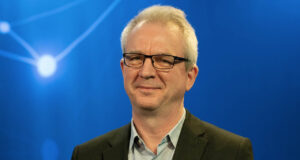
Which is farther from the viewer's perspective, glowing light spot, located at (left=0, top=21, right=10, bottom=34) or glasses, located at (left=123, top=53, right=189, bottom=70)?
glowing light spot, located at (left=0, top=21, right=10, bottom=34)

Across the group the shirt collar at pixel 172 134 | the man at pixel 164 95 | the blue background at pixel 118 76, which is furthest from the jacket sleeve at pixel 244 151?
the blue background at pixel 118 76

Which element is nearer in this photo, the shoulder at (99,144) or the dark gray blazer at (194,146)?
the dark gray blazer at (194,146)

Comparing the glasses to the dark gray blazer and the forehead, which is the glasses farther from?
the dark gray blazer

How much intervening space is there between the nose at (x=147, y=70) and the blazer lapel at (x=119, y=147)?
0.40 metres

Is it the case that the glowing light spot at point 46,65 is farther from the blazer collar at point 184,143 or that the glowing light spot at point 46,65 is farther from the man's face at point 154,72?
the man's face at point 154,72

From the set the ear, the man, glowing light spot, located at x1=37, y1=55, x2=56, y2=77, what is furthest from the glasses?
glowing light spot, located at x1=37, y1=55, x2=56, y2=77

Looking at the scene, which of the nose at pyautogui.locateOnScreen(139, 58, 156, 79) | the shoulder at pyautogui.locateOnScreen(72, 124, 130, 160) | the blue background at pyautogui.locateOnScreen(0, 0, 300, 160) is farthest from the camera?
the blue background at pyautogui.locateOnScreen(0, 0, 300, 160)

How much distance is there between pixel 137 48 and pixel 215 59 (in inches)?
55.0

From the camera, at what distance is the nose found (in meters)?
1.60

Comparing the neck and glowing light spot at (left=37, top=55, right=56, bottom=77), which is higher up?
glowing light spot at (left=37, top=55, right=56, bottom=77)

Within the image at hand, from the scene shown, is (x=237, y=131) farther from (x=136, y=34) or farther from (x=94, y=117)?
(x=136, y=34)

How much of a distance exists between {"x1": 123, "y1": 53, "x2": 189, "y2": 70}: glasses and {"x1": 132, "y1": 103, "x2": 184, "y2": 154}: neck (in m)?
0.22

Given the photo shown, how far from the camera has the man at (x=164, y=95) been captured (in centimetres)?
162

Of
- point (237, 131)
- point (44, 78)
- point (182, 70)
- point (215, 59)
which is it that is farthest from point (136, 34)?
point (44, 78)
